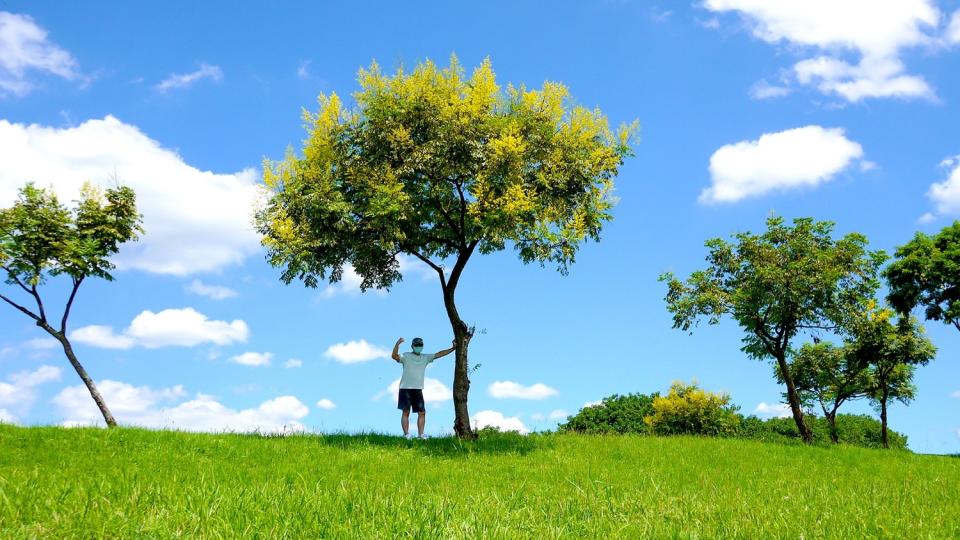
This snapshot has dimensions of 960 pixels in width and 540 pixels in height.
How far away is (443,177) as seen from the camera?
18.6 m

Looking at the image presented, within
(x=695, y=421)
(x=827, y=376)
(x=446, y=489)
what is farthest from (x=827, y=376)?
(x=446, y=489)

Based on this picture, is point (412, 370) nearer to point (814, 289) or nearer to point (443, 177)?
point (443, 177)

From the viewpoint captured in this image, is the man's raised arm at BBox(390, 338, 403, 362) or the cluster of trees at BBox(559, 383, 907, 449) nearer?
the man's raised arm at BBox(390, 338, 403, 362)

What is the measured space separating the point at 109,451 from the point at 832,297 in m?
25.9

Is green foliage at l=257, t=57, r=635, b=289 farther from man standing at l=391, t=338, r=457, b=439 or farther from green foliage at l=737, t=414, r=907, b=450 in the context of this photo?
green foliage at l=737, t=414, r=907, b=450

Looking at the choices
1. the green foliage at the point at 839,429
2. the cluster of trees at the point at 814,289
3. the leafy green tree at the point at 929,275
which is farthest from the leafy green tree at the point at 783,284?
the green foliage at the point at 839,429

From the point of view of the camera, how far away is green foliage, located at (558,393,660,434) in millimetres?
43416

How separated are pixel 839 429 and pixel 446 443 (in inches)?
1817

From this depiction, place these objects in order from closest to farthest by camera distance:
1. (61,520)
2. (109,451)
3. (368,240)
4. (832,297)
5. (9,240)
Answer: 1. (61,520)
2. (109,451)
3. (368,240)
4. (9,240)
5. (832,297)

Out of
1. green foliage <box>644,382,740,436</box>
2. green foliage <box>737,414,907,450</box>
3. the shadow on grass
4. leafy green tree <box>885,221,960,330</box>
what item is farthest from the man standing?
Answer: green foliage <box>737,414,907,450</box>

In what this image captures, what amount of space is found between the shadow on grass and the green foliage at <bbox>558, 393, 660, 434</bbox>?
2469cm

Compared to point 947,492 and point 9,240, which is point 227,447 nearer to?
point 9,240

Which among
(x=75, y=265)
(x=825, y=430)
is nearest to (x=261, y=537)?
(x=75, y=265)

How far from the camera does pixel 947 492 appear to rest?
39.9 feet
